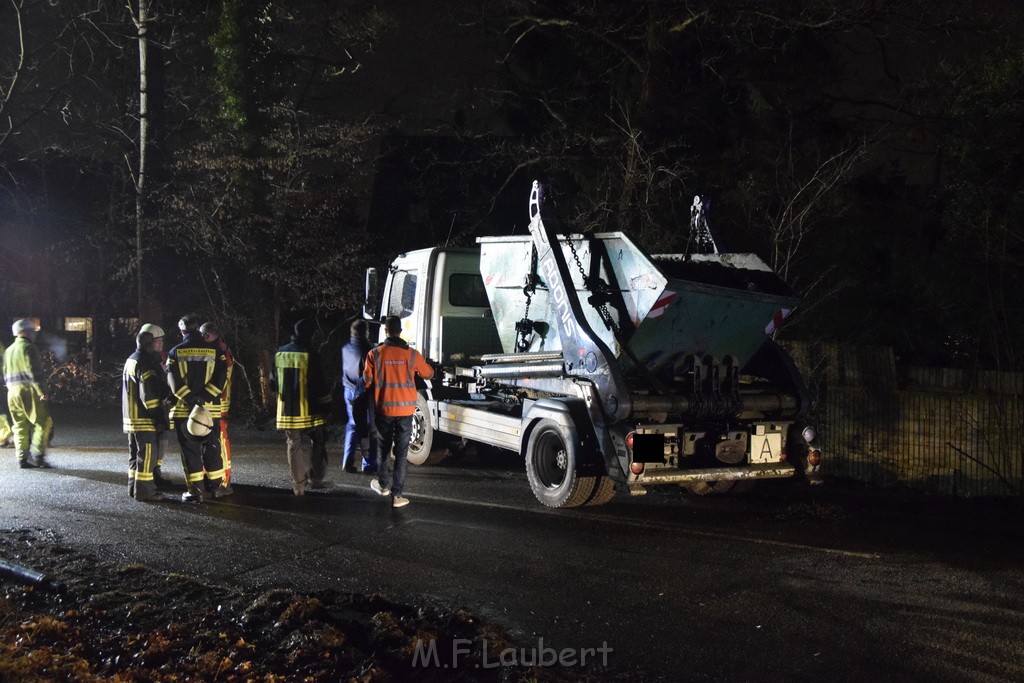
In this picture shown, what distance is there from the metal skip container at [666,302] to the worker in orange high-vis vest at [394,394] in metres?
1.41

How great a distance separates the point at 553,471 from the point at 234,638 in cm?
403

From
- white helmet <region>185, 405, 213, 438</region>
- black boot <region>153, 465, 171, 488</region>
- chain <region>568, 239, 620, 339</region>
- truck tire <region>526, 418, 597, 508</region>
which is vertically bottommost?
black boot <region>153, 465, 171, 488</region>

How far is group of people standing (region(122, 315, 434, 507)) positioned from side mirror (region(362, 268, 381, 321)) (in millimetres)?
2402

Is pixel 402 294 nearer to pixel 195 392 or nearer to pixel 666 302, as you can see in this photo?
pixel 195 392

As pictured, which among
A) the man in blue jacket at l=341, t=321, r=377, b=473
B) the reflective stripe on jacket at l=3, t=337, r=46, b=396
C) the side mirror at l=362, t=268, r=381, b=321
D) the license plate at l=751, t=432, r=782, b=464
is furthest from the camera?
the side mirror at l=362, t=268, r=381, b=321

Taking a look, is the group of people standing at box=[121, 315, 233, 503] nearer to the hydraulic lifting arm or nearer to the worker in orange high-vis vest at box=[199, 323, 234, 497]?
the worker in orange high-vis vest at box=[199, 323, 234, 497]

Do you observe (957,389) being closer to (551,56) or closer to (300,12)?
(551,56)

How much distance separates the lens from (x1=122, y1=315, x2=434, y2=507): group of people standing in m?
8.29

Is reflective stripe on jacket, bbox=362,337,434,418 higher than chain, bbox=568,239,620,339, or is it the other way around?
chain, bbox=568,239,620,339

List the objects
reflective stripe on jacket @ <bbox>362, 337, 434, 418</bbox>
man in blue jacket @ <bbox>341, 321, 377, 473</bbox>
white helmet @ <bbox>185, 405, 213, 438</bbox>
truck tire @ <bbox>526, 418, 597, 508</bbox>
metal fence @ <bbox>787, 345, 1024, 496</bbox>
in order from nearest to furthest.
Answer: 1. truck tire @ <bbox>526, 418, 597, 508</bbox>
2. reflective stripe on jacket @ <bbox>362, 337, 434, 418</bbox>
3. white helmet @ <bbox>185, 405, 213, 438</bbox>
4. metal fence @ <bbox>787, 345, 1024, 496</bbox>
5. man in blue jacket @ <bbox>341, 321, 377, 473</bbox>

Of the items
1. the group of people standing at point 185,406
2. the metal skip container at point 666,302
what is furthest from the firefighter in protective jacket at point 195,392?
the metal skip container at point 666,302

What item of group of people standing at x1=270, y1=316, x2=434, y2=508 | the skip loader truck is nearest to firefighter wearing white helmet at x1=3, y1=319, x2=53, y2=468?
group of people standing at x1=270, y1=316, x2=434, y2=508

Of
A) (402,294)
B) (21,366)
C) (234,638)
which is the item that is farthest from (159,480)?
(234,638)

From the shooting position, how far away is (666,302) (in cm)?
752
